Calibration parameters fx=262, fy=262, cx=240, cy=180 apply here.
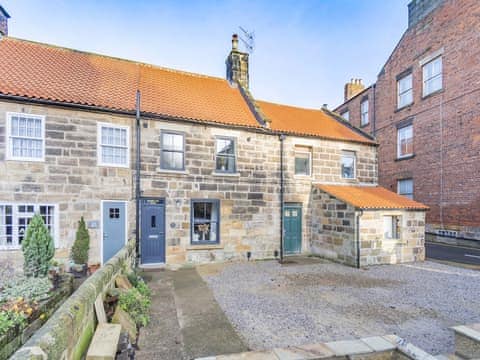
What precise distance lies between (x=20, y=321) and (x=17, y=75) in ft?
28.6

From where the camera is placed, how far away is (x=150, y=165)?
10023mm

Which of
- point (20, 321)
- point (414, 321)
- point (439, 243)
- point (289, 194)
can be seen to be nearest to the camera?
point (20, 321)

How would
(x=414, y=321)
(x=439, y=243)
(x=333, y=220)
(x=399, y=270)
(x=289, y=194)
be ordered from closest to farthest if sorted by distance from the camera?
(x=414, y=321), (x=399, y=270), (x=333, y=220), (x=289, y=194), (x=439, y=243)

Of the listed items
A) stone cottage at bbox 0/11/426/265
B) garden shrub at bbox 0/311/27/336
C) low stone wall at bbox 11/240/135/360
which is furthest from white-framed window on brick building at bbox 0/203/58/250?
low stone wall at bbox 11/240/135/360

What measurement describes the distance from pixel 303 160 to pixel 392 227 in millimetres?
4870

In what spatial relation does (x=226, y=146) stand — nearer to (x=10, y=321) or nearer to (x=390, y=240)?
(x=390, y=240)

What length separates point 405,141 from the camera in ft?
60.5

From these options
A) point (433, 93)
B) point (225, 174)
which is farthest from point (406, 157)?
point (225, 174)

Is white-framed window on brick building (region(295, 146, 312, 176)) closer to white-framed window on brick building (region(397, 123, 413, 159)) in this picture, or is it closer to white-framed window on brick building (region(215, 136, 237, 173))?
white-framed window on brick building (region(215, 136, 237, 173))

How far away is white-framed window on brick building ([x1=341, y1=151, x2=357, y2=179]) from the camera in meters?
13.7

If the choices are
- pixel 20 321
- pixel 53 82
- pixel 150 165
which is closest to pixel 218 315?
pixel 20 321

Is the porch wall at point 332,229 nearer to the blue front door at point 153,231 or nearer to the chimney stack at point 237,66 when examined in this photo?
the blue front door at point 153,231

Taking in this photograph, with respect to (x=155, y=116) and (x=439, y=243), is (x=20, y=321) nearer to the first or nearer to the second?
(x=155, y=116)

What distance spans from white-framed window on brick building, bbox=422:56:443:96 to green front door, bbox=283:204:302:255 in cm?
1211
